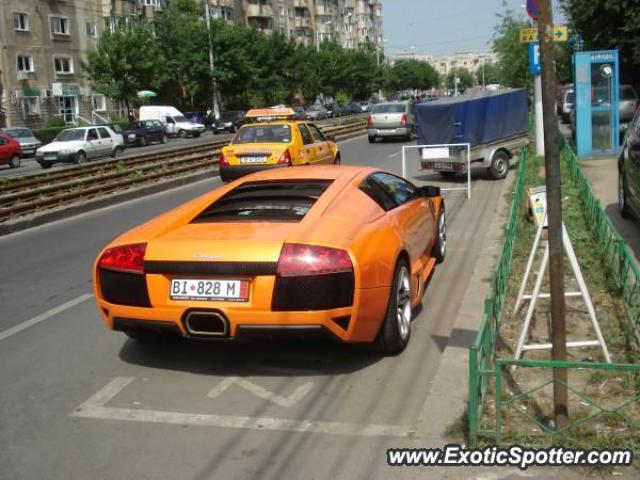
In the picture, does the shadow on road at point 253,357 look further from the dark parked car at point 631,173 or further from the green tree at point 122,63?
the green tree at point 122,63

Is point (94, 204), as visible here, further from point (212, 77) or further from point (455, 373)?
point (212, 77)

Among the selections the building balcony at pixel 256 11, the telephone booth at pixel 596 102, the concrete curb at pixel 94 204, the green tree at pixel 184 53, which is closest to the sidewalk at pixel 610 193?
the telephone booth at pixel 596 102

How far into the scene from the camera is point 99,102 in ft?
182

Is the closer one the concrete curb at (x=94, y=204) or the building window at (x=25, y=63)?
the concrete curb at (x=94, y=204)

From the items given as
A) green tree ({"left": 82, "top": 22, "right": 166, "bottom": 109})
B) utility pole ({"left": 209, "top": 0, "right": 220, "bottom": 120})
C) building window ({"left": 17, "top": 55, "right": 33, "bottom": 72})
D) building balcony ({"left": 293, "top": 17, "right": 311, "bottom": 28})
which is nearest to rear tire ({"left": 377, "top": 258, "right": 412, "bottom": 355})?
building window ({"left": 17, "top": 55, "right": 33, "bottom": 72})

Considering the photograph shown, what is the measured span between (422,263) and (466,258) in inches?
89.4

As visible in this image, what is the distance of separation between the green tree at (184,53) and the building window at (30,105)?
13.3 meters

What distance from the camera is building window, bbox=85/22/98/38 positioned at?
180 feet

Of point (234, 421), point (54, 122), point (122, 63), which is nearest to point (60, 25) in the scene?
point (122, 63)

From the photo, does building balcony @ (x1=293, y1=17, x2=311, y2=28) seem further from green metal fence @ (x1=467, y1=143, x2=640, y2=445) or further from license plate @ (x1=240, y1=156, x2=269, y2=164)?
green metal fence @ (x1=467, y1=143, x2=640, y2=445)

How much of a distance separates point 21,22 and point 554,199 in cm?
5038

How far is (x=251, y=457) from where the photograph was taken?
388 cm

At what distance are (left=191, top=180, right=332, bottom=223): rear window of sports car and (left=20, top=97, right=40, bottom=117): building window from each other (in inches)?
1802

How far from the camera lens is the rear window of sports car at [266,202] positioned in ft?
17.9
